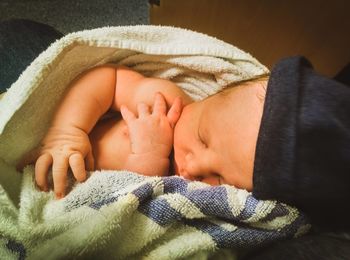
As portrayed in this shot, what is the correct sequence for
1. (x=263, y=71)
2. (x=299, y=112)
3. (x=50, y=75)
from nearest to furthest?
1. (x=299, y=112)
2. (x=50, y=75)
3. (x=263, y=71)

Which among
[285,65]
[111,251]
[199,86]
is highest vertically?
[285,65]

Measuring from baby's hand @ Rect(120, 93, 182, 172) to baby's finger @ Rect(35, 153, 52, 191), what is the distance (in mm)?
144

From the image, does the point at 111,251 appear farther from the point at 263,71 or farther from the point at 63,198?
the point at 263,71

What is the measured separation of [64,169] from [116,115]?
21 centimetres

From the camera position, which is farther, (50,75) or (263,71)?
(263,71)

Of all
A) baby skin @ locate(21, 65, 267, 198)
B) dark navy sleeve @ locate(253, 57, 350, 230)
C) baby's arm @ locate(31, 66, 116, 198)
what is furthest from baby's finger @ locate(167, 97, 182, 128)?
dark navy sleeve @ locate(253, 57, 350, 230)

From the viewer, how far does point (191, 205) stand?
22.6 inches

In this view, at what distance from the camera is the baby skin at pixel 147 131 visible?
2.03ft

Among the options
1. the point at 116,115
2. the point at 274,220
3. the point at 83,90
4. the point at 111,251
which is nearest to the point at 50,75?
the point at 83,90

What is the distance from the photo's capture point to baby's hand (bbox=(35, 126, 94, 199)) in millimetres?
613

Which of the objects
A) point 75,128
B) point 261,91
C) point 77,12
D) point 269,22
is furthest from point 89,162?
point 77,12

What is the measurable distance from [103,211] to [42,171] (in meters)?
0.12

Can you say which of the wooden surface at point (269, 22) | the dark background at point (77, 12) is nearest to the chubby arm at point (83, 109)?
the wooden surface at point (269, 22)

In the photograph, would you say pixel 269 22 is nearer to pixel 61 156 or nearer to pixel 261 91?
pixel 261 91
